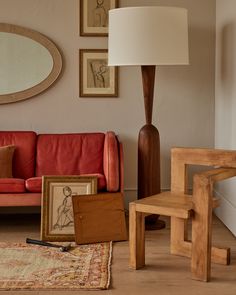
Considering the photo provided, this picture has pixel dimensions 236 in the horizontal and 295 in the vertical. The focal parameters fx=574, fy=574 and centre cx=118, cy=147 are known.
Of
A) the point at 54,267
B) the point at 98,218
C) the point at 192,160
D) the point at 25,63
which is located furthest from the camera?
the point at 25,63

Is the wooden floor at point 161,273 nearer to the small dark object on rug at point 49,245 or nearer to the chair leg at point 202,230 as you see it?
the chair leg at point 202,230

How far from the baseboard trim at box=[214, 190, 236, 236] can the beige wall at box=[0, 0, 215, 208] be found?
610mm

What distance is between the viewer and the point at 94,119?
5309 millimetres

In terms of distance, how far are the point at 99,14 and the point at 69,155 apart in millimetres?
1317

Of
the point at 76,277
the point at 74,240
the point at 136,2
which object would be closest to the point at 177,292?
the point at 76,277

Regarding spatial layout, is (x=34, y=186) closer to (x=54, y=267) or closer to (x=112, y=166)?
(x=112, y=166)

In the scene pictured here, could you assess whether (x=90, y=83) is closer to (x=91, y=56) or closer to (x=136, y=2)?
(x=91, y=56)

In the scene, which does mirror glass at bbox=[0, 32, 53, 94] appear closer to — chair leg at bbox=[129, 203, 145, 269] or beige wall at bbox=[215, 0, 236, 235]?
beige wall at bbox=[215, 0, 236, 235]

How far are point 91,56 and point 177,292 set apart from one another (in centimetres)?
263

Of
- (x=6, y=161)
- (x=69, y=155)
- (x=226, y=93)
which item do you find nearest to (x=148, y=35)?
(x=226, y=93)

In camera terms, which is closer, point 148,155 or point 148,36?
point 148,36

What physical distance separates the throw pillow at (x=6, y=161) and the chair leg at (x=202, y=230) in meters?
1.86

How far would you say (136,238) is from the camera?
371 centimetres

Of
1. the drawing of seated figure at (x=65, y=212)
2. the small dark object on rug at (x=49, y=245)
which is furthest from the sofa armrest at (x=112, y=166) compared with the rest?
the small dark object on rug at (x=49, y=245)
